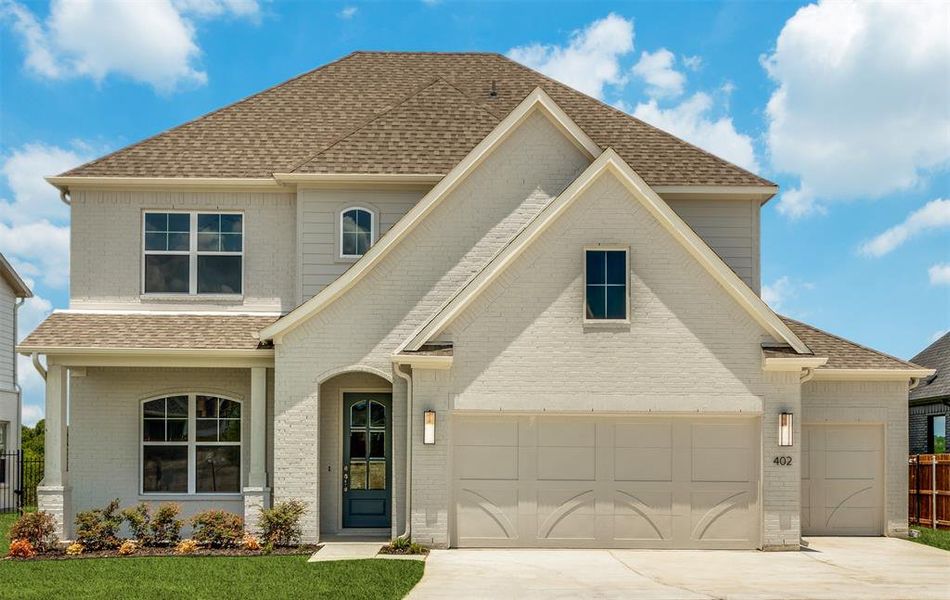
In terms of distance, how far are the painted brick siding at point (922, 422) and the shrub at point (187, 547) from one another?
19064 mm

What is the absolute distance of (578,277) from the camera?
15.8 metres

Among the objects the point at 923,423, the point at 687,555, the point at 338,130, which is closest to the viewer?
the point at 687,555

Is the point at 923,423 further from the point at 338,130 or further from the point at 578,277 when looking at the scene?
the point at 338,130

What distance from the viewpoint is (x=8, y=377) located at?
92.9ft

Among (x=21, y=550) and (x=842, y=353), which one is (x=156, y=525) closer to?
(x=21, y=550)

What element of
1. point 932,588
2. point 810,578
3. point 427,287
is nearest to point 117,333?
point 427,287

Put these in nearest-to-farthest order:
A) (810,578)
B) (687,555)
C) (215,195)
A: (810,578) < (687,555) < (215,195)

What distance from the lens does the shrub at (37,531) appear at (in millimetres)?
15906

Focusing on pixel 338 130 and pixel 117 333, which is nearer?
pixel 117 333

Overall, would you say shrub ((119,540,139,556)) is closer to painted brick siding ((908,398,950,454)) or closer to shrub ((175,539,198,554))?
shrub ((175,539,198,554))

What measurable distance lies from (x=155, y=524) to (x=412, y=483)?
450 centimetres

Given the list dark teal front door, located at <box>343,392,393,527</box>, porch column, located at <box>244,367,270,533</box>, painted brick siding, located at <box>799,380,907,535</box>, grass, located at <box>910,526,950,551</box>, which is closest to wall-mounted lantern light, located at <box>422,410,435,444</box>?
dark teal front door, located at <box>343,392,393,527</box>

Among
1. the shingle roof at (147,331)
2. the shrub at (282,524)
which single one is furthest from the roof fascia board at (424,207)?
the shrub at (282,524)

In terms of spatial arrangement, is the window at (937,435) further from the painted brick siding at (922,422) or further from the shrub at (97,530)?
the shrub at (97,530)
